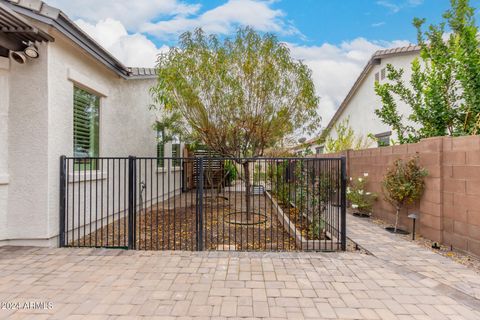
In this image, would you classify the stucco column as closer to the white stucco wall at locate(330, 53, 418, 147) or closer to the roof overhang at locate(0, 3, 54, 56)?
the roof overhang at locate(0, 3, 54, 56)

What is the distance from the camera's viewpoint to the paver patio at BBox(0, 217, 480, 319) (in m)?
3.18

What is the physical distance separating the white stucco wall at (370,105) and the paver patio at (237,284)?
892 centimetres

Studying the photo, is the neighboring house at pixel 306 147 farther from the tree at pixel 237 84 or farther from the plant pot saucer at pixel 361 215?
the plant pot saucer at pixel 361 215

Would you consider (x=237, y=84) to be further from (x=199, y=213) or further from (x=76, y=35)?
(x=76, y=35)

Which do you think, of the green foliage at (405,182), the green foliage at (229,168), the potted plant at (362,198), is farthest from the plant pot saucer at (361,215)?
the green foliage at (229,168)

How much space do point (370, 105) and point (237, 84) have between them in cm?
1027

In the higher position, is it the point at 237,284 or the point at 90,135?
the point at 90,135

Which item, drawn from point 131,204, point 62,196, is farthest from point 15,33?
point 131,204

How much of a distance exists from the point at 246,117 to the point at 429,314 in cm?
499

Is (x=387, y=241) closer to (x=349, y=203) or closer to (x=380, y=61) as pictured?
(x=349, y=203)

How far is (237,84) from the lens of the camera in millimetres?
6410

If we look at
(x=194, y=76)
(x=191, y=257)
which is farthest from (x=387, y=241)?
(x=194, y=76)

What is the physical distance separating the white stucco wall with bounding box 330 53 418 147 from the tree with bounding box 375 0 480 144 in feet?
15.0

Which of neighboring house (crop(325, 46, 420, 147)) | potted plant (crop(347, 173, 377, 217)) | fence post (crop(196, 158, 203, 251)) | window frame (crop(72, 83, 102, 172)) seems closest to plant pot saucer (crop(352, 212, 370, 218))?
potted plant (crop(347, 173, 377, 217))
